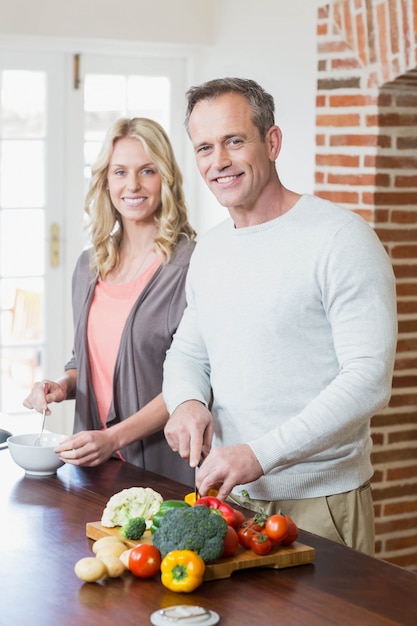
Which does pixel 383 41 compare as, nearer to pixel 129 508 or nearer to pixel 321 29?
pixel 321 29

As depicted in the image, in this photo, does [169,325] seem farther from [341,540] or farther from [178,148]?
[178,148]

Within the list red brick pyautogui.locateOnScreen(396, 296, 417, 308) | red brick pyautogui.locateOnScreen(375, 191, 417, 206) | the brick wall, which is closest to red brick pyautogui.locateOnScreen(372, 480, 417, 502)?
the brick wall

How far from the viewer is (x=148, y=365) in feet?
9.70

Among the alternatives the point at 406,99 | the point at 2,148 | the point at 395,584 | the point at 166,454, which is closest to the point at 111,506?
the point at 395,584

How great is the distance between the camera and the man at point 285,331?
2.24 meters

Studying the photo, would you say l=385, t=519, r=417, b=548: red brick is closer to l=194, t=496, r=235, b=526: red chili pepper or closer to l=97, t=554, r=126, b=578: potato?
l=194, t=496, r=235, b=526: red chili pepper

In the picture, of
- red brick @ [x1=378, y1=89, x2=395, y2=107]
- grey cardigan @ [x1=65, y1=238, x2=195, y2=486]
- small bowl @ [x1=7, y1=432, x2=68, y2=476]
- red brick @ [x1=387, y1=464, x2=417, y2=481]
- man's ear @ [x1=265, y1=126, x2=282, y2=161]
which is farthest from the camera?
red brick @ [x1=387, y1=464, x2=417, y2=481]

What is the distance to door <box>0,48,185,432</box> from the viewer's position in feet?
18.1

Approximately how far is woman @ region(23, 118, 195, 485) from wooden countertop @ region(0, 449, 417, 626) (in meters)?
0.68

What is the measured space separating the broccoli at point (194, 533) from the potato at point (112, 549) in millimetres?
90

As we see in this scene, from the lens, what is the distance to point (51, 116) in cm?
555

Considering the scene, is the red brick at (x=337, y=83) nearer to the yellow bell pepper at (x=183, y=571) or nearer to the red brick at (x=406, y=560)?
the red brick at (x=406, y=560)

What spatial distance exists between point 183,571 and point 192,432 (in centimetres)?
55

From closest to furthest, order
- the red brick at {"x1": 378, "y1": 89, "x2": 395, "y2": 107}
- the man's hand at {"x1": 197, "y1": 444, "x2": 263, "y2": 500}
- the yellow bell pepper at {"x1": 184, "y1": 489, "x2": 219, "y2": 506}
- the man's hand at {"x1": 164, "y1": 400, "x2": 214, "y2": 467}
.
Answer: the man's hand at {"x1": 197, "y1": 444, "x2": 263, "y2": 500}, the yellow bell pepper at {"x1": 184, "y1": 489, "x2": 219, "y2": 506}, the man's hand at {"x1": 164, "y1": 400, "x2": 214, "y2": 467}, the red brick at {"x1": 378, "y1": 89, "x2": 395, "y2": 107}
